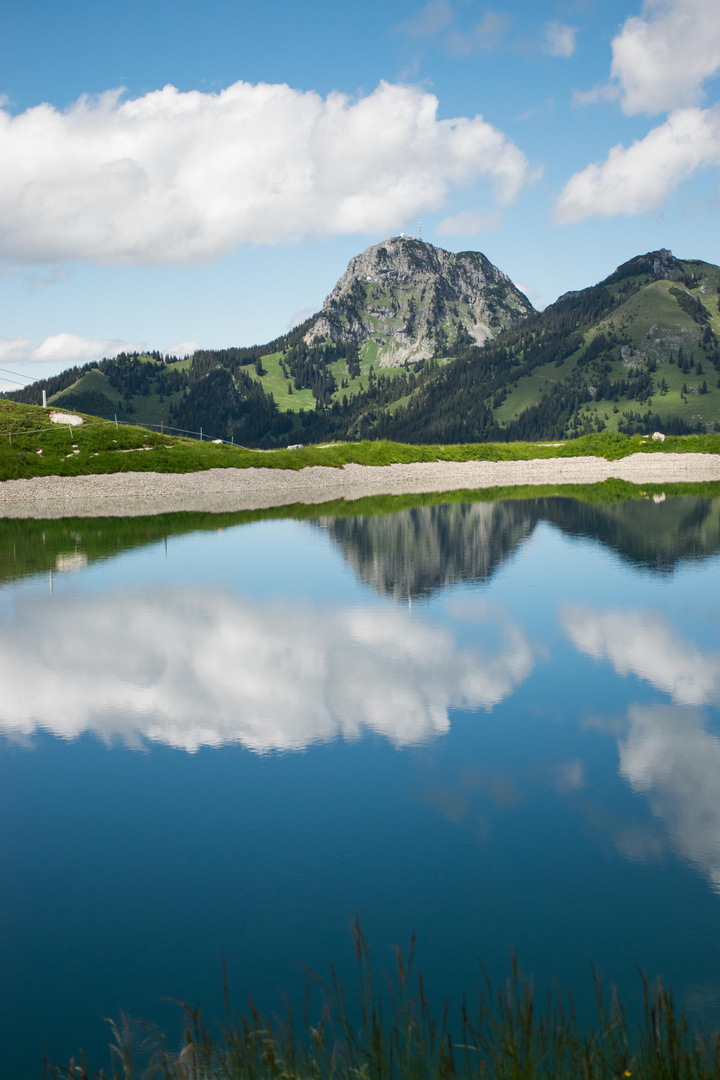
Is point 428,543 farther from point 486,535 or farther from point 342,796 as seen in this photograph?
point 342,796

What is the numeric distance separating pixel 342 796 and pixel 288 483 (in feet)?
298

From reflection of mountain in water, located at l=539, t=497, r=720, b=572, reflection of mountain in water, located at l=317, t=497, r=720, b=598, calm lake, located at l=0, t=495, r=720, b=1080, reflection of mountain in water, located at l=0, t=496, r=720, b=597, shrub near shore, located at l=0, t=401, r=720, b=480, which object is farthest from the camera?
shrub near shore, located at l=0, t=401, r=720, b=480

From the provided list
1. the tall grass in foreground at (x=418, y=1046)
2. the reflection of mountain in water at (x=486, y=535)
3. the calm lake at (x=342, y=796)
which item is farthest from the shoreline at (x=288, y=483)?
the tall grass in foreground at (x=418, y=1046)

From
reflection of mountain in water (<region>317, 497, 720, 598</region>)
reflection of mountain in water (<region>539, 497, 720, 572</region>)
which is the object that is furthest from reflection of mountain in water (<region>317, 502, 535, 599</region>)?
reflection of mountain in water (<region>539, 497, 720, 572</region>)

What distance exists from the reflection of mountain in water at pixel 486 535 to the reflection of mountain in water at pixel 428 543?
0.05m

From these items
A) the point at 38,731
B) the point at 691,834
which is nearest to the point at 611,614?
the point at 691,834

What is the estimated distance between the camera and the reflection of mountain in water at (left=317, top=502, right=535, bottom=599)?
3591 cm

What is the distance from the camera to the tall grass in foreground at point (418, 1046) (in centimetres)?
682

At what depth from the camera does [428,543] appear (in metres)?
46.5

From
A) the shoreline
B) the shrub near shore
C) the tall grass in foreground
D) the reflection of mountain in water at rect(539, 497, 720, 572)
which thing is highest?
the shrub near shore

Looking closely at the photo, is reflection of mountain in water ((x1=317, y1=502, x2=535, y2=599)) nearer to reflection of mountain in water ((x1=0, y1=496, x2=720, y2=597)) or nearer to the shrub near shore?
reflection of mountain in water ((x1=0, y1=496, x2=720, y2=597))

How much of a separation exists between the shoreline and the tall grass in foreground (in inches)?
2403

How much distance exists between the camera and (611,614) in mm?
27391

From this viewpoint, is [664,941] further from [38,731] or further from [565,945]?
[38,731]
